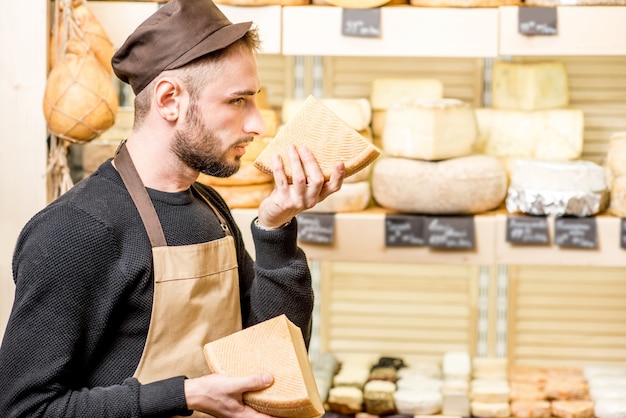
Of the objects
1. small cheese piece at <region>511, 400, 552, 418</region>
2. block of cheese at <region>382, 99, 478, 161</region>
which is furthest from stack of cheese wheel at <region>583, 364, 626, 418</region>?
block of cheese at <region>382, 99, 478, 161</region>

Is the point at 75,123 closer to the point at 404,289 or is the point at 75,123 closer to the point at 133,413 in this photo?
the point at 133,413

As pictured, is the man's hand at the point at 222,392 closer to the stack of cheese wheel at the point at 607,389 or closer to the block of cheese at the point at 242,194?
the block of cheese at the point at 242,194

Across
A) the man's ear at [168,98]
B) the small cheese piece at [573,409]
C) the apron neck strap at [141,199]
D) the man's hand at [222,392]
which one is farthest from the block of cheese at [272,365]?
the small cheese piece at [573,409]

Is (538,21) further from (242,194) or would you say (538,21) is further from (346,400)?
(346,400)

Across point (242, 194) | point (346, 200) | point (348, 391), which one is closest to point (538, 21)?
point (346, 200)

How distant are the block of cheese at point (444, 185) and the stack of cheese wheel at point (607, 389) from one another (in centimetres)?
65

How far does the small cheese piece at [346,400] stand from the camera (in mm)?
2623

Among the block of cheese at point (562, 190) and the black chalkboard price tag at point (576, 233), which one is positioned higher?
the block of cheese at point (562, 190)

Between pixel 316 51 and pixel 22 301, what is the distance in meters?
1.21

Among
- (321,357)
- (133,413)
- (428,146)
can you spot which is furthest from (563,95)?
(133,413)

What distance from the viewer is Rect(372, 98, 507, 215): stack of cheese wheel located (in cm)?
244

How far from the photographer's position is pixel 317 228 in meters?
2.49

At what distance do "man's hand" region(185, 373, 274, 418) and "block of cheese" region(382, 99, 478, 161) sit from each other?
3.79ft

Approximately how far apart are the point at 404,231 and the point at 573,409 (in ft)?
2.35
